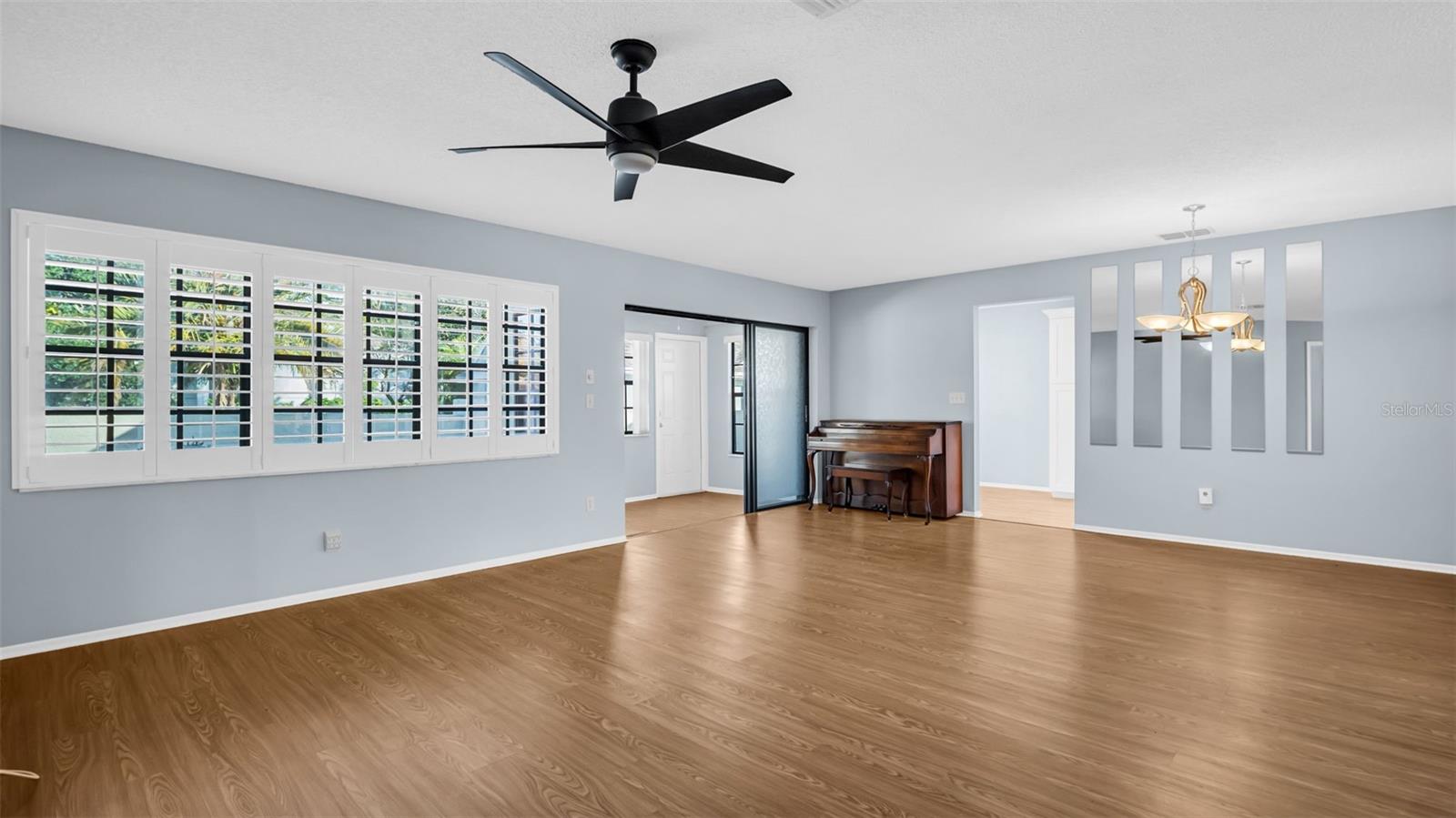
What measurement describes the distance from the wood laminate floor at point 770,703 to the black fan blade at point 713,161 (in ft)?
6.97

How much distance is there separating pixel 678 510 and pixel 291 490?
408 cm

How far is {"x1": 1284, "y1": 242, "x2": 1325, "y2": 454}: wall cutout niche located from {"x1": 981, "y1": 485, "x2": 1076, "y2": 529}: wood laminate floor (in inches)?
76.0

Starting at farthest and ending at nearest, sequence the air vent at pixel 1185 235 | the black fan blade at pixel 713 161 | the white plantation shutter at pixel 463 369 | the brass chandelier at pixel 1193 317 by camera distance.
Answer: the air vent at pixel 1185 235 → the white plantation shutter at pixel 463 369 → the brass chandelier at pixel 1193 317 → the black fan blade at pixel 713 161

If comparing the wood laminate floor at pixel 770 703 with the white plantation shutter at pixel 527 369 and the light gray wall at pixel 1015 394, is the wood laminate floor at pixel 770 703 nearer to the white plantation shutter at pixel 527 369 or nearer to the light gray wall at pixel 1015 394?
the white plantation shutter at pixel 527 369

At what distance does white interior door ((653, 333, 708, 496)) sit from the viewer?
28.0 ft

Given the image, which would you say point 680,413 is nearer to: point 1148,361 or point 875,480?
point 875,480

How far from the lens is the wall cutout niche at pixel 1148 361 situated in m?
5.74

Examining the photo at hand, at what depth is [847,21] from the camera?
2.31m

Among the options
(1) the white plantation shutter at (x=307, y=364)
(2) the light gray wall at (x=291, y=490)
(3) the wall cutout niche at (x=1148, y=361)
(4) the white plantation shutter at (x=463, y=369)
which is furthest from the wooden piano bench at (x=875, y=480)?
(1) the white plantation shutter at (x=307, y=364)

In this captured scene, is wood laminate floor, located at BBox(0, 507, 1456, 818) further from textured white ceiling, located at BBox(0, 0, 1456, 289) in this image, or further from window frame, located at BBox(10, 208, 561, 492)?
textured white ceiling, located at BBox(0, 0, 1456, 289)

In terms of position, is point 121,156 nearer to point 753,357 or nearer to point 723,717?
point 723,717

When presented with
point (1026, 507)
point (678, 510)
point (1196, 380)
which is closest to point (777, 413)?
point (678, 510)

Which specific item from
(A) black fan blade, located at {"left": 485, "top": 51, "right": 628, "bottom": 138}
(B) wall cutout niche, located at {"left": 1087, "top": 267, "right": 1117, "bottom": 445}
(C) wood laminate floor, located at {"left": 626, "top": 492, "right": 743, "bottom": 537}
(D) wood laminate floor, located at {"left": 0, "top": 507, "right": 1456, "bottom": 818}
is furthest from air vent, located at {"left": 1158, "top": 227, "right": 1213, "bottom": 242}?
(A) black fan blade, located at {"left": 485, "top": 51, "right": 628, "bottom": 138}

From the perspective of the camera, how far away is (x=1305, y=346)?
16.7ft
